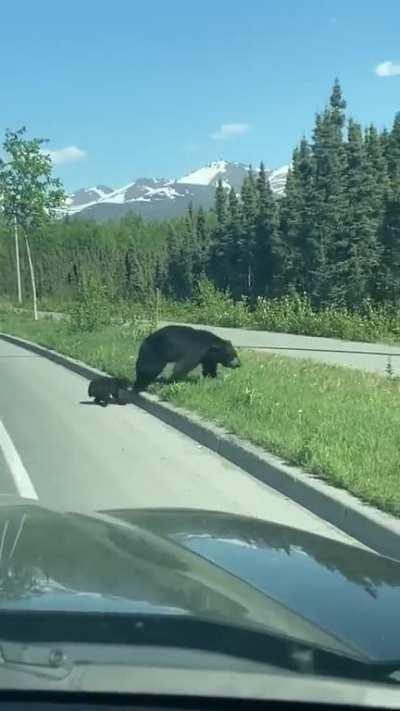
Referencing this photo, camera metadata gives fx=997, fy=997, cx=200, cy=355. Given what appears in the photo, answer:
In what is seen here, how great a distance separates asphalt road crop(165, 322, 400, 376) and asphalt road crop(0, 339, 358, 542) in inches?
215

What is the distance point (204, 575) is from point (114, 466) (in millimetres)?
6830

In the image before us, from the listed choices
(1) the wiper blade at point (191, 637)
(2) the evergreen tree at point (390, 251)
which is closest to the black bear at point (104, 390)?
(1) the wiper blade at point (191, 637)

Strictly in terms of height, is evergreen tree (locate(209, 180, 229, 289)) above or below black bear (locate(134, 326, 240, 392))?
above

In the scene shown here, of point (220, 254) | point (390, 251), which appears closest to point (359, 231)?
point (390, 251)

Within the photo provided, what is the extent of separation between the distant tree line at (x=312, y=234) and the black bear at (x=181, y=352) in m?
20.0

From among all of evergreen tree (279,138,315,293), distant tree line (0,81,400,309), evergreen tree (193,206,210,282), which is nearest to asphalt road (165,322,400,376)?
distant tree line (0,81,400,309)

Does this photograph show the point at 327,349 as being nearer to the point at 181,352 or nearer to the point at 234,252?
the point at 181,352

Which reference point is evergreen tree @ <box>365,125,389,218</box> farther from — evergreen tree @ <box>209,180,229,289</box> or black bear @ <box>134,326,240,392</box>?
black bear @ <box>134,326,240,392</box>

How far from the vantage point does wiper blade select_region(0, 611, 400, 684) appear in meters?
2.25

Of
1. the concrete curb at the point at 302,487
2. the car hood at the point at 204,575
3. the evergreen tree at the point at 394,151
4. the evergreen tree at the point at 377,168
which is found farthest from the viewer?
the evergreen tree at the point at 394,151

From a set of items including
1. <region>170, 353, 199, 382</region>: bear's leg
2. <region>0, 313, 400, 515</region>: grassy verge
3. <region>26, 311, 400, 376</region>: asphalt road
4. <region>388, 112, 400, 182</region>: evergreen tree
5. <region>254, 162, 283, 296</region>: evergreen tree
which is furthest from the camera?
<region>254, 162, 283, 296</region>: evergreen tree

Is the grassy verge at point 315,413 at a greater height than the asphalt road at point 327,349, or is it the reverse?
the grassy verge at point 315,413

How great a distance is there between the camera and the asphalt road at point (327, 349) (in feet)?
61.3

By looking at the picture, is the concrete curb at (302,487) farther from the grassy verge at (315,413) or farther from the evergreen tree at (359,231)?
the evergreen tree at (359,231)
